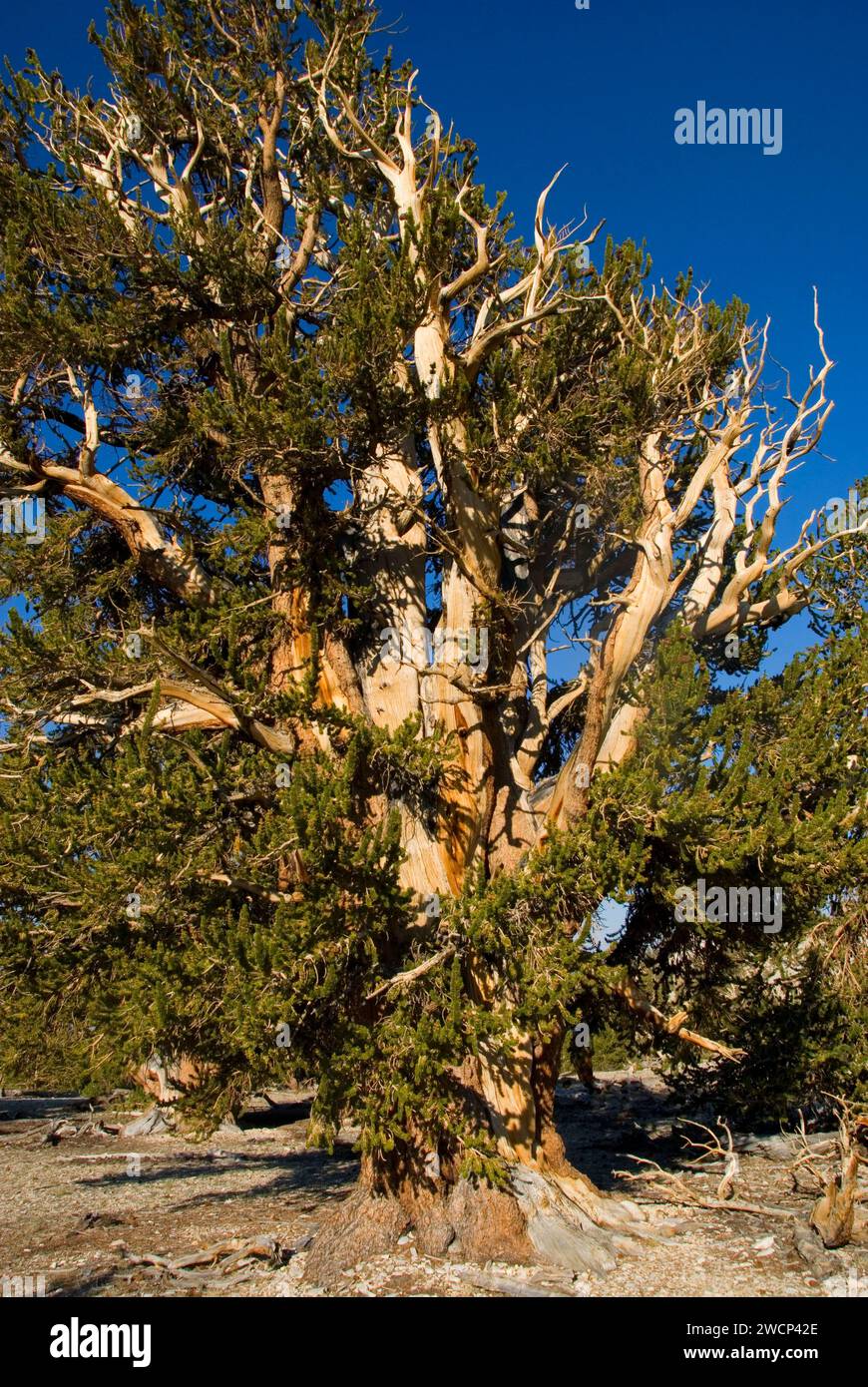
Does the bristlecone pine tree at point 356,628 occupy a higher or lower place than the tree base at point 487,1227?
higher

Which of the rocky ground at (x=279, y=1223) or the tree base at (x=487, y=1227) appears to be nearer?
the rocky ground at (x=279, y=1223)

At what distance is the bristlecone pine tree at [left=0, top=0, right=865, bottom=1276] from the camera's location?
8.04m

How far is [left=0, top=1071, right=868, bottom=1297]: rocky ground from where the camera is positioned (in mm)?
7840

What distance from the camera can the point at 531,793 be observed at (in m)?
10.5

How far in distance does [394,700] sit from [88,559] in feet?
12.7

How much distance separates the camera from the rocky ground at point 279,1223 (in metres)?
7.84

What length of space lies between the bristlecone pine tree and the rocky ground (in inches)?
20.7

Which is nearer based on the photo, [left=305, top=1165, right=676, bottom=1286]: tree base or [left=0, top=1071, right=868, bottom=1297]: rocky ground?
[left=0, top=1071, right=868, bottom=1297]: rocky ground

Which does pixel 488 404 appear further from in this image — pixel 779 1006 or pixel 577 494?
pixel 779 1006

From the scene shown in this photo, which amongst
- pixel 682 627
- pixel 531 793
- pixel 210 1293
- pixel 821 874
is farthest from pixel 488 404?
pixel 210 1293

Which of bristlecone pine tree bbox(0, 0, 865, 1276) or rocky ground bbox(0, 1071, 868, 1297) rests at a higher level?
bristlecone pine tree bbox(0, 0, 865, 1276)

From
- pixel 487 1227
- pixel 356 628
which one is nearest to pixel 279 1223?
pixel 487 1227

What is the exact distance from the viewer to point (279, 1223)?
1016 cm

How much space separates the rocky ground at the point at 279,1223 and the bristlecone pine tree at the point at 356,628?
53cm
